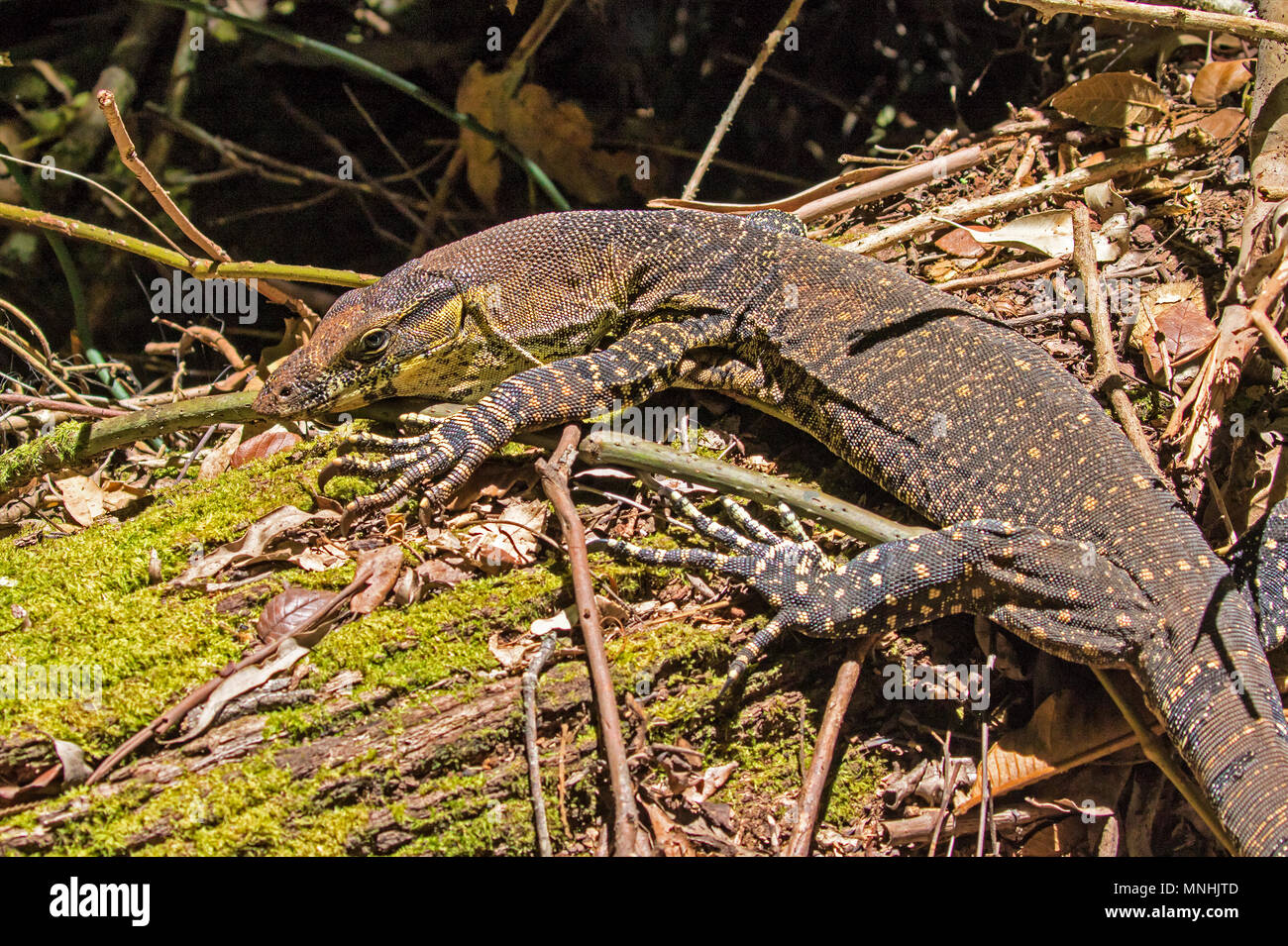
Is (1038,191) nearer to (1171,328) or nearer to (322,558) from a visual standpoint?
(1171,328)

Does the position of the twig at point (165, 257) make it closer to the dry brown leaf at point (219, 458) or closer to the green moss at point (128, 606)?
the dry brown leaf at point (219, 458)

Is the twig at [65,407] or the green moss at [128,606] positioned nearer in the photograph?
the green moss at [128,606]

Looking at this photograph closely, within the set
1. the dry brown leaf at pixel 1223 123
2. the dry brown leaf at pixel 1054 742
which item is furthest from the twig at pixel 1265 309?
the dry brown leaf at pixel 1223 123

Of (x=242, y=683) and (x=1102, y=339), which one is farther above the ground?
(x=1102, y=339)

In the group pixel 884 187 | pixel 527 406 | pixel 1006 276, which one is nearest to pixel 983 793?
pixel 527 406

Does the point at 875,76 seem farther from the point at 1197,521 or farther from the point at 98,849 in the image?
the point at 98,849

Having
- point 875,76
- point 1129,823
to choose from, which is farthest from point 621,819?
point 875,76

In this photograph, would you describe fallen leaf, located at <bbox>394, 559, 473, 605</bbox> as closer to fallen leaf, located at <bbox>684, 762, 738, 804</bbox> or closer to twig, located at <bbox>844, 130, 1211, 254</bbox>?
fallen leaf, located at <bbox>684, 762, 738, 804</bbox>
